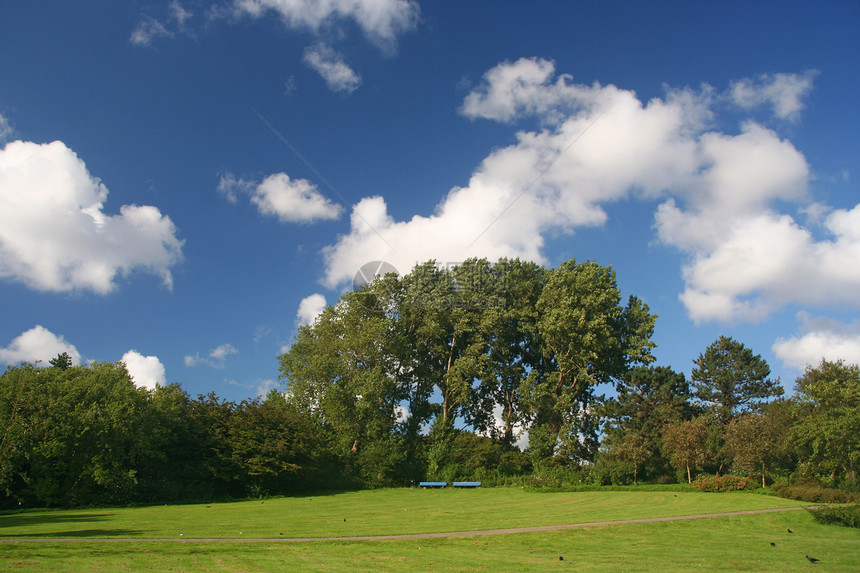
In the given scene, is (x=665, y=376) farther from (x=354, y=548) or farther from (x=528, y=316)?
(x=354, y=548)

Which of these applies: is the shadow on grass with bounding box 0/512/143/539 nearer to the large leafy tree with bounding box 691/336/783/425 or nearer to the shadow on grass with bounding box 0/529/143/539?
the shadow on grass with bounding box 0/529/143/539

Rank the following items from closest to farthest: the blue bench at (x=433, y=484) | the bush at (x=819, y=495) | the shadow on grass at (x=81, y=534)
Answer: the shadow on grass at (x=81, y=534) → the bush at (x=819, y=495) → the blue bench at (x=433, y=484)

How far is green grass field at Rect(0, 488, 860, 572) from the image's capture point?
11.4 m

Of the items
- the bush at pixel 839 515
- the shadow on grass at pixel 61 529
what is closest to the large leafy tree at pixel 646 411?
the bush at pixel 839 515

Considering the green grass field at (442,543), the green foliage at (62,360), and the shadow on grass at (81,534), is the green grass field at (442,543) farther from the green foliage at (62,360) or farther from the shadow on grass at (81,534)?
the green foliage at (62,360)

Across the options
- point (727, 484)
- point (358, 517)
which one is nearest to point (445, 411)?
point (727, 484)

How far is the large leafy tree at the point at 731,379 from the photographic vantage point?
56.0 meters

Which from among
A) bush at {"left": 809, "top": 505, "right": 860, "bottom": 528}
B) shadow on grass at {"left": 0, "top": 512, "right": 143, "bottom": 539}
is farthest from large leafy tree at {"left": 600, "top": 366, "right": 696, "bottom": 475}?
shadow on grass at {"left": 0, "top": 512, "right": 143, "bottom": 539}

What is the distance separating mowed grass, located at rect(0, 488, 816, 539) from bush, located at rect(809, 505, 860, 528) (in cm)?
376

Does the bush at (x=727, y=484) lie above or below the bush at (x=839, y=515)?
below

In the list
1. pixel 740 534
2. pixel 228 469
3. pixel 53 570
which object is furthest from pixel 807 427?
pixel 53 570

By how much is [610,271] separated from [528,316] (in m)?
8.86

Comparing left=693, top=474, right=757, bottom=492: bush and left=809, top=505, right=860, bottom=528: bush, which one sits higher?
left=809, top=505, right=860, bottom=528: bush

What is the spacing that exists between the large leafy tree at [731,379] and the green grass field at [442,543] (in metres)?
33.1
